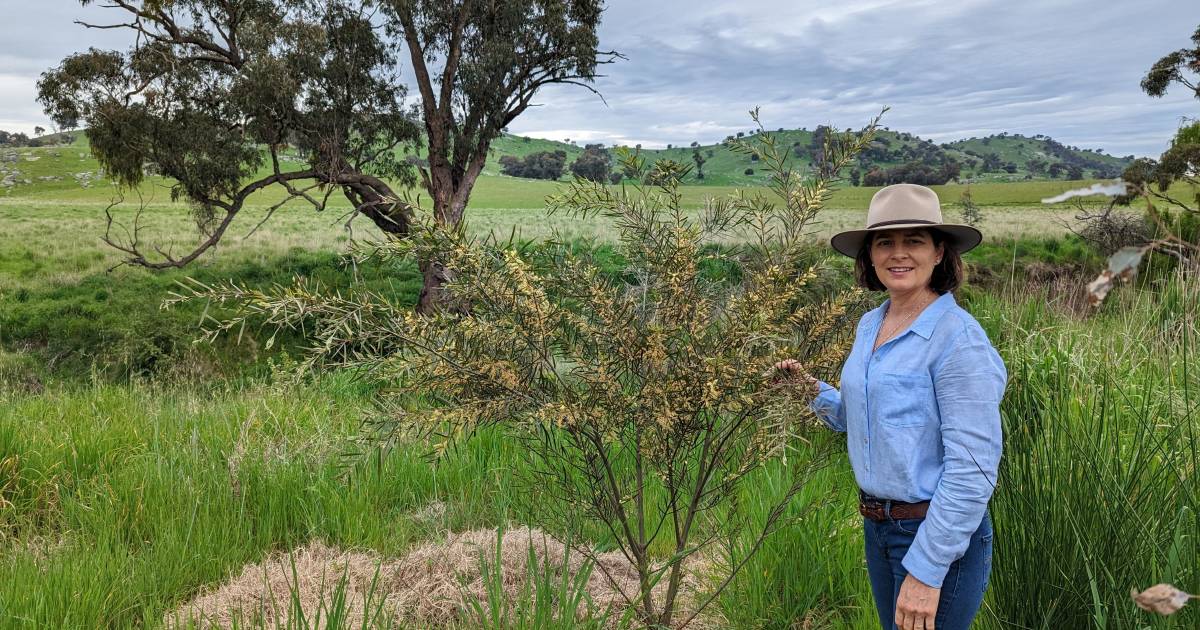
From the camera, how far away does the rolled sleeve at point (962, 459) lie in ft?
6.88

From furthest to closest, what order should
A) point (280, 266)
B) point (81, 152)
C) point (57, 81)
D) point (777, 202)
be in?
point (81, 152)
point (280, 266)
point (57, 81)
point (777, 202)

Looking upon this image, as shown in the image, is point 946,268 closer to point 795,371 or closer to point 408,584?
point 795,371

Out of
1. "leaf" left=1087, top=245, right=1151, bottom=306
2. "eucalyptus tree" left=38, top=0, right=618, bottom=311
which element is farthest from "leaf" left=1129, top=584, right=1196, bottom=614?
"eucalyptus tree" left=38, top=0, right=618, bottom=311

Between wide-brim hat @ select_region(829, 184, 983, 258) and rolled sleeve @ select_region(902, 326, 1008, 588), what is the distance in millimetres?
399

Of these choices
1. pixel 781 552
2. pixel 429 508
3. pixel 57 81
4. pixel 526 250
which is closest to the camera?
pixel 526 250

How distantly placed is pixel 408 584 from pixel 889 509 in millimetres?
2431

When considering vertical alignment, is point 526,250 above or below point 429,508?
above

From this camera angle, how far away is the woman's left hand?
7.08 feet

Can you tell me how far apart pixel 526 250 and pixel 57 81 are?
17499 mm

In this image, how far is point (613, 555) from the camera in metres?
4.20

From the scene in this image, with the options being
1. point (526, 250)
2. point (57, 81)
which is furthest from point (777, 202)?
point (57, 81)

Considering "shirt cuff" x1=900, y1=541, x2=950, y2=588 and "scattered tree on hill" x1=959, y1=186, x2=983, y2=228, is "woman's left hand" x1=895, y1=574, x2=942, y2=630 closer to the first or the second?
"shirt cuff" x1=900, y1=541, x2=950, y2=588

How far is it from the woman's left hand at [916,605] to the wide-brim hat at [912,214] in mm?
1090

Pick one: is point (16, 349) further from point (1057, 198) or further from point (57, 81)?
point (1057, 198)
